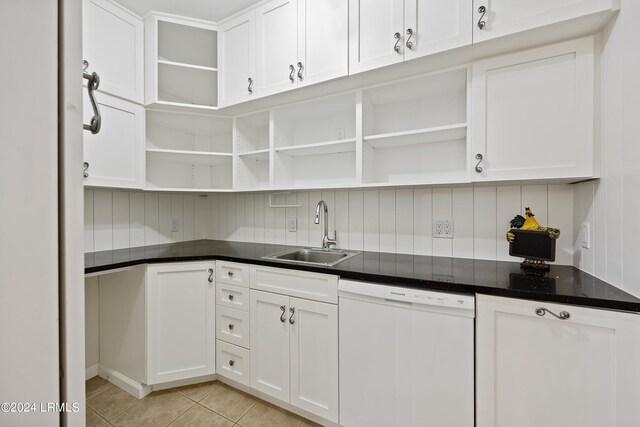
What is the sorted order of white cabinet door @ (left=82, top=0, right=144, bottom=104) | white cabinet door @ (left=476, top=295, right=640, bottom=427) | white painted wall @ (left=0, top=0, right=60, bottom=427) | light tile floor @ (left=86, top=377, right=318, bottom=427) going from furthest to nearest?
1. white cabinet door @ (left=82, top=0, right=144, bottom=104)
2. light tile floor @ (left=86, top=377, right=318, bottom=427)
3. white cabinet door @ (left=476, top=295, right=640, bottom=427)
4. white painted wall @ (left=0, top=0, right=60, bottom=427)

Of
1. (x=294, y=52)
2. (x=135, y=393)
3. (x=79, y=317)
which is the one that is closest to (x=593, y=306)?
(x=79, y=317)

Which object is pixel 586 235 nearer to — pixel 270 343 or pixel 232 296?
pixel 270 343

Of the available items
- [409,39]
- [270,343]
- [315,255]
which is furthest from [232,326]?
[409,39]

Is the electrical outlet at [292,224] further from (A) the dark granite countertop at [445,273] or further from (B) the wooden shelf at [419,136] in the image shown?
(B) the wooden shelf at [419,136]

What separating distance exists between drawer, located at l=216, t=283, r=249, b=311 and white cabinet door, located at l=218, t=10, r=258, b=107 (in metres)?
1.33

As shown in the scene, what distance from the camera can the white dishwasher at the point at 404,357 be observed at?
119 centimetres

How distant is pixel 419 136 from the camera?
5.54ft

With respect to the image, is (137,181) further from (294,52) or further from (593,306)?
(593,306)

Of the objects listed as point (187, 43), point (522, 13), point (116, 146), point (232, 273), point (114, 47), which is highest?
point (187, 43)

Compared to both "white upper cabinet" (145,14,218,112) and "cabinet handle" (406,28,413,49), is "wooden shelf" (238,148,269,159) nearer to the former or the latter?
"white upper cabinet" (145,14,218,112)

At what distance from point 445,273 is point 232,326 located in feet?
4.55

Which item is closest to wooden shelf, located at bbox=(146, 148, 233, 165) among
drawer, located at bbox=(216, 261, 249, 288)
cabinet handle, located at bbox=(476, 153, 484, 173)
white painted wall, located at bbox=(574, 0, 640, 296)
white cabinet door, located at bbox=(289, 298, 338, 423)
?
drawer, located at bbox=(216, 261, 249, 288)

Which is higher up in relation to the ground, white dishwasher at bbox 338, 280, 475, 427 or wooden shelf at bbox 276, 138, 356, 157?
wooden shelf at bbox 276, 138, 356, 157

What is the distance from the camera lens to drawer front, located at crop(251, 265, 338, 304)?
149 centimetres
